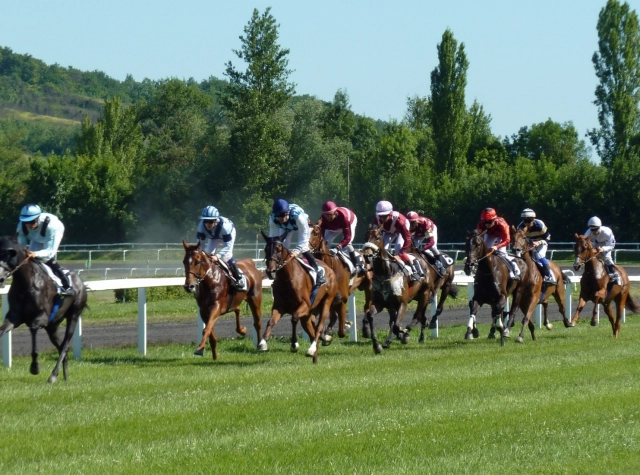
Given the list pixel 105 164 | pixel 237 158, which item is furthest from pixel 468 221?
pixel 105 164

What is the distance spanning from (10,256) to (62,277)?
1099mm

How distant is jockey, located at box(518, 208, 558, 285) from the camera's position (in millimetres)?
19197

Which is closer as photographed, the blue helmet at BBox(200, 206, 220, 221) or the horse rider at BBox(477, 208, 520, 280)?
the blue helmet at BBox(200, 206, 220, 221)

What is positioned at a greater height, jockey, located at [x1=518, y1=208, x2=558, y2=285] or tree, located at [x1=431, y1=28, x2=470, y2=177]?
tree, located at [x1=431, y1=28, x2=470, y2=177]

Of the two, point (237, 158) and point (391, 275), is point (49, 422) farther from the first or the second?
point (237, 158)

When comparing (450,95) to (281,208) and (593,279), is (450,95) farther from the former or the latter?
(281,208)

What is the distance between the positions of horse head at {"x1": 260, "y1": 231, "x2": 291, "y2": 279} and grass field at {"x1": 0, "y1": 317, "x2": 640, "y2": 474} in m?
1.33

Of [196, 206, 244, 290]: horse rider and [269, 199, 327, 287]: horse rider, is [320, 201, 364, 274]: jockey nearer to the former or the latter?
[269, 199, 327, 287]: horse rider

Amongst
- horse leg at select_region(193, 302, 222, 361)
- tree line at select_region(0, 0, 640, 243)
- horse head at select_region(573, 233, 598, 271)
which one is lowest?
horse leg at select_region(193, 302, 222, 361)

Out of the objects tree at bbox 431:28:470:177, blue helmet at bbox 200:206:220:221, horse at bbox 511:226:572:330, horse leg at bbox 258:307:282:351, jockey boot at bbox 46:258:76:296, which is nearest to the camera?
jockey boot at bbox 46:258:76:296

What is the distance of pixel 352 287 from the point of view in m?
17.2

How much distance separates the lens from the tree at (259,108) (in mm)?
61969

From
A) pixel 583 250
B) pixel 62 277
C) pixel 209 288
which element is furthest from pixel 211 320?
pixel 583 250

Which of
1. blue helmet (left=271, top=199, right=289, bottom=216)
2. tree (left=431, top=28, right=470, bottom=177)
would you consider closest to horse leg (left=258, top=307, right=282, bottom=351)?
blue helmet (left=271, top=199, right=289, bottom=216)
